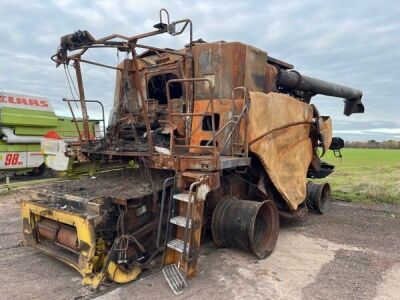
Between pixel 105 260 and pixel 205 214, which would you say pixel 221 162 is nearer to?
pixel 205 214

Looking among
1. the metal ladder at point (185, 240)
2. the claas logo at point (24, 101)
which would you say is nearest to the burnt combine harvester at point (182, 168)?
the metal ladder at point (185, 240)

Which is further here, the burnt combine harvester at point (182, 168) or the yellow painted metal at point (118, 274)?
the burnt combine harvester at point (182, 168)

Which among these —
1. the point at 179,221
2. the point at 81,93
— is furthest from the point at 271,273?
the point at 81,93

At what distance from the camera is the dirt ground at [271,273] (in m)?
4.18

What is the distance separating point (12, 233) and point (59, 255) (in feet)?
6.98

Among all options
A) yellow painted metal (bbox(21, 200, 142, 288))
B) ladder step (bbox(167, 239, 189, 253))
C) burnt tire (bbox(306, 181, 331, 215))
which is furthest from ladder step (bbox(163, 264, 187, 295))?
burnt tire (bbox(306, 181, 331, 215))

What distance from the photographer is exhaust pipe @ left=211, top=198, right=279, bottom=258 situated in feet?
16.3

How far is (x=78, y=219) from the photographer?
4402 mm

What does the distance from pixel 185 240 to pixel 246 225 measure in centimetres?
91

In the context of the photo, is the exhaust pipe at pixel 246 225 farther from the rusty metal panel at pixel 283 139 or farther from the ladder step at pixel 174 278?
the ladder step at pixel 174 278

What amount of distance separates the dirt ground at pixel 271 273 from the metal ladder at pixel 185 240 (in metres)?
0.12

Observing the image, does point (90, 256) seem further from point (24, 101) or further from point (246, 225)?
Answer: point (24, 101)

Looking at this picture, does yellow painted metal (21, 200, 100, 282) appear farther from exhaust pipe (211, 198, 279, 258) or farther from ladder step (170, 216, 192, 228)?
exhaust pipe (211, 198, 279, 258)

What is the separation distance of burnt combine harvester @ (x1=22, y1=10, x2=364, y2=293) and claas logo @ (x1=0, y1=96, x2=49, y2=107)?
6313 mm
